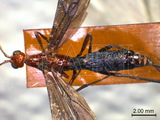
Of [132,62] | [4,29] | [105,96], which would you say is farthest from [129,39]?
[4,29]

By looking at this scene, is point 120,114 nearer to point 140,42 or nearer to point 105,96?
point 105,96

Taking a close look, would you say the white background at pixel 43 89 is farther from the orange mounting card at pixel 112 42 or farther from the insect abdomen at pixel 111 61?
the insect abdomen at pixel 111 61

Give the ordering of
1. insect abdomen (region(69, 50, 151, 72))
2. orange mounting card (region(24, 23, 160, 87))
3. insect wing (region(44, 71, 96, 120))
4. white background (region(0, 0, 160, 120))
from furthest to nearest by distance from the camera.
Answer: white background (region(0, 0, 160, 120))
orange mounting card (region(24, 23, 160, 87))
insect abdomen (region(69, 50, 151, 72))
insect wing (region(44, 71, 96, 120))

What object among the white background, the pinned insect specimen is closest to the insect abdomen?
the pinned insect specimen

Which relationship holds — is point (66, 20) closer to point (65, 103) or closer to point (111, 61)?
point (111, 61)

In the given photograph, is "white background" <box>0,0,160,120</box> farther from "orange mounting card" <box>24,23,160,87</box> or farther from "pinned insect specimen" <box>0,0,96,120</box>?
"pinned insect specimen" <box>0,0,96,120</box>
